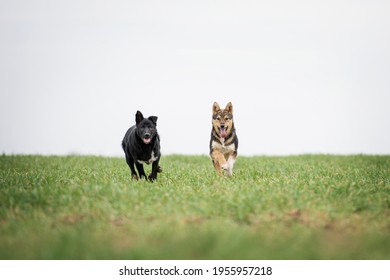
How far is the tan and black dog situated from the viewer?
12892mm

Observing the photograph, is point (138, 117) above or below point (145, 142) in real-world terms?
above

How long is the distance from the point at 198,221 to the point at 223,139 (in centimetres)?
580

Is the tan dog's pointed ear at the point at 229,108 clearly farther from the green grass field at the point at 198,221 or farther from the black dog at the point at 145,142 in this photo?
the green grass field at the point at 198,221

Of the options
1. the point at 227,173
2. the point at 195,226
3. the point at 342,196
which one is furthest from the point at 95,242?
the point at 227,173

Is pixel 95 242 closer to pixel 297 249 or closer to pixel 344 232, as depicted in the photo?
pixel 297 249

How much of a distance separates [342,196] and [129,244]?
16.4 ft

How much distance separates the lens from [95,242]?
616 cm

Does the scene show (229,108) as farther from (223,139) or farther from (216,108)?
(223,139)

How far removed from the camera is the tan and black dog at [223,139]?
1289 cm

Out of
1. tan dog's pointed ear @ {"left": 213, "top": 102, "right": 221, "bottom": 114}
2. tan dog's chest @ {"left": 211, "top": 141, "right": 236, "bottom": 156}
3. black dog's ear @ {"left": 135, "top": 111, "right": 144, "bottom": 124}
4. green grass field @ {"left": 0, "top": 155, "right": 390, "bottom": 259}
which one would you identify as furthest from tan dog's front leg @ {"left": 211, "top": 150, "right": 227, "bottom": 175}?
black dog's ear @ {"left": 135, "top": 111, "right": 144, "bottom": 124}

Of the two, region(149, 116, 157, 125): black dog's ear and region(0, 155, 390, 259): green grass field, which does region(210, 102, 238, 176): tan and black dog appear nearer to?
region(149, 116, 157, 125): black dog's ear

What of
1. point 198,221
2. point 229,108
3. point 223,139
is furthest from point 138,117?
point 198,221

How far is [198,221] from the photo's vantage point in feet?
24.3

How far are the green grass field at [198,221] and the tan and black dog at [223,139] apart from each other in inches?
86.3
